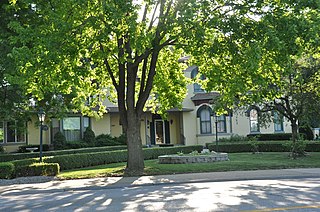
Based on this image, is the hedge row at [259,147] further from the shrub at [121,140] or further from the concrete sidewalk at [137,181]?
the concrete sidewalk at [137,181]

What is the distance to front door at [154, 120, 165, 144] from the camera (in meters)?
37.1

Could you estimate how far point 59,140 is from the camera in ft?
98.3

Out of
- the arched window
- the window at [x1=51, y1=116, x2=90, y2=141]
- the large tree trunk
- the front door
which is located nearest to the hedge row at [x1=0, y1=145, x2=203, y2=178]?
the large tree trunk

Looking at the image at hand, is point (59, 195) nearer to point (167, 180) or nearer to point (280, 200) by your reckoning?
point (167, 180)

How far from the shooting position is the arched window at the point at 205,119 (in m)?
36.3

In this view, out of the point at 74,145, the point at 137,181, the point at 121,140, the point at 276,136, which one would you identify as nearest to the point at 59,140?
the point at 74,145

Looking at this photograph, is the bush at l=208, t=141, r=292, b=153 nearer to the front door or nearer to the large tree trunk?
the front door

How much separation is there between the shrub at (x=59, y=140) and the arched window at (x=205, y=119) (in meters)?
13.6

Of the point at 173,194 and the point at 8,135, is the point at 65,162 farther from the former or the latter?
Result: the point at 8,135

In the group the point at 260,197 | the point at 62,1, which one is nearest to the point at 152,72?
the point at 62,1

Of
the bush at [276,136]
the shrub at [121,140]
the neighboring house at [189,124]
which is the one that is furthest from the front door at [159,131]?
the bush at [276,136]

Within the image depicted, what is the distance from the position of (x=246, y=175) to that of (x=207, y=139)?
816 inches

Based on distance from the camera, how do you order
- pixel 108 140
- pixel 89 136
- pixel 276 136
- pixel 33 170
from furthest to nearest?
pixel 276 136 < pixel 108 140 < pixel 89 136 < pixel 33 170

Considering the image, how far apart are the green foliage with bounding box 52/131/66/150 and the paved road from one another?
15.0m
